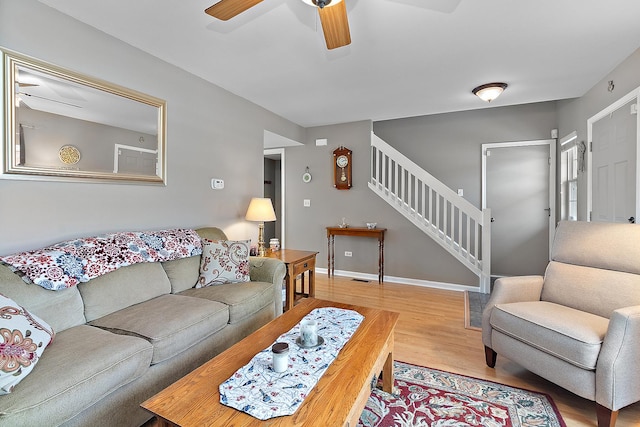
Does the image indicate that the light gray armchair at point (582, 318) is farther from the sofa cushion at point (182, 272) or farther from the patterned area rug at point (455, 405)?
the sofa cushion at point (182, 272)

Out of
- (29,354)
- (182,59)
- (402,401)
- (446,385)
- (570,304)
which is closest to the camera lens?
(29,354)

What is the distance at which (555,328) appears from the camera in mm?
1726

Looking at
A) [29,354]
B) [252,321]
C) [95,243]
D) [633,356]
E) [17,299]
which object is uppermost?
[95,243]

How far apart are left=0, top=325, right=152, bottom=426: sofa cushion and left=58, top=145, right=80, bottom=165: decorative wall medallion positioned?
1.11m

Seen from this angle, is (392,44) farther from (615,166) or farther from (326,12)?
(615,166)

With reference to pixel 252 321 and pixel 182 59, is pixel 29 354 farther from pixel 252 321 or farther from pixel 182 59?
pixel 182 59

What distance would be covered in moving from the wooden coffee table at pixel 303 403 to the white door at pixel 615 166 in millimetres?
2561

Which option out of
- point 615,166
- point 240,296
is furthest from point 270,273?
point 615,166

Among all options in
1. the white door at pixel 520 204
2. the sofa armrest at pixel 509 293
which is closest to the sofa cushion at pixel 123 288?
the sofa armrest at pixel 509 293

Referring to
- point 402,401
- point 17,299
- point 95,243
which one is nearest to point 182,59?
point 95,243

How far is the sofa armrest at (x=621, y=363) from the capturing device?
1492mm

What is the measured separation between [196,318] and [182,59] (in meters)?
2.17

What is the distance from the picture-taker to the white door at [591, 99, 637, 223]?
254cm

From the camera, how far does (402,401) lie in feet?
5.86
